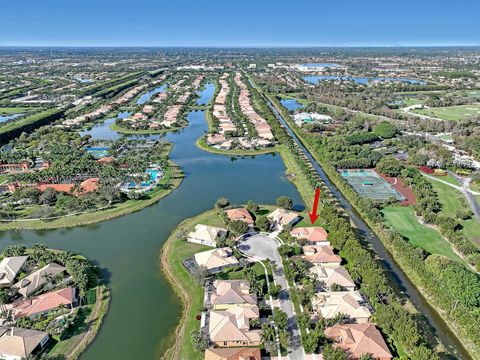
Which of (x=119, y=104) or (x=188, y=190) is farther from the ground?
(x=119, y=104)

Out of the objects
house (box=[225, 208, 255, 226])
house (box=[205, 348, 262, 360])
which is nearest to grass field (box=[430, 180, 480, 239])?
house (box=[225, 208, 255, 226])

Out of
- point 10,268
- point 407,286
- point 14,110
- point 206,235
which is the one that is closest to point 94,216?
point 10,268

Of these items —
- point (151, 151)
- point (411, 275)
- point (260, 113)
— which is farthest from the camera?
point (260, 113)

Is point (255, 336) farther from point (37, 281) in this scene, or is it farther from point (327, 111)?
point (327, 111)

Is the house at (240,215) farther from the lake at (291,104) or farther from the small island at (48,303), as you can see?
the lake at (291,104)

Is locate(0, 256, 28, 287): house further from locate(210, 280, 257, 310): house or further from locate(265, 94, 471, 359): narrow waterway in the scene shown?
locate(265, 94, 471, 359): narrow waterway

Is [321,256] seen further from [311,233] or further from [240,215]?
[240,215]

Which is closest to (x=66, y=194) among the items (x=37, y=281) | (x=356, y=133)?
(x=37, y=281)

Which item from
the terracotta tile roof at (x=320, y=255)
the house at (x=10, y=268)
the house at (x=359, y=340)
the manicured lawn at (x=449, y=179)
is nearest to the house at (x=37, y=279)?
the house at (x=10, y=268)
